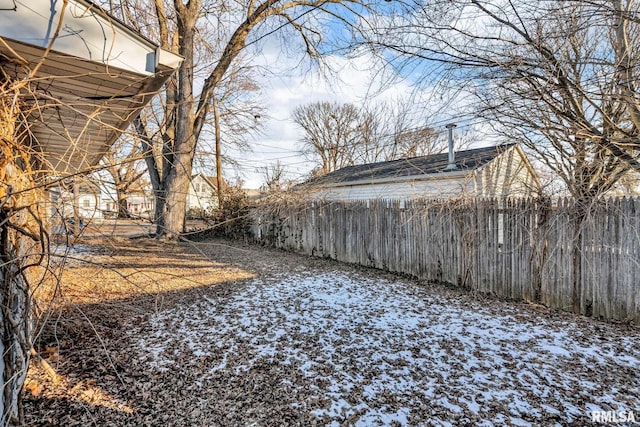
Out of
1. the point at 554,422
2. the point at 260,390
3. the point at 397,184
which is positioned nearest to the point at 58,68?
the point at 260,390

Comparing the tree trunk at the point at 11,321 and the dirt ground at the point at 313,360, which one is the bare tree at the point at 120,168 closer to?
the dirt ground at the point at 313,360

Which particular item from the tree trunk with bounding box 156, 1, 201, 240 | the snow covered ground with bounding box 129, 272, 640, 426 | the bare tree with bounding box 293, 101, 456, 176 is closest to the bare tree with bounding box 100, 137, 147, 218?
the snow covered ground with bounding box 129, 272, 640, 426

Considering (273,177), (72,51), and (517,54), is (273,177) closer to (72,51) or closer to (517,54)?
(517,54)

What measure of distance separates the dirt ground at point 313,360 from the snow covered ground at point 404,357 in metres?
0.01

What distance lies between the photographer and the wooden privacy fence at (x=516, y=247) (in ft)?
13.2

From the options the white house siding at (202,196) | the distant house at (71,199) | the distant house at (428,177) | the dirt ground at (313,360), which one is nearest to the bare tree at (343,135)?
the distant house at (428,177)

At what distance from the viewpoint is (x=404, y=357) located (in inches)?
120

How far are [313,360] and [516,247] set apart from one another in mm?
3760

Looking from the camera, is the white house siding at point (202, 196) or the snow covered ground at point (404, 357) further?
the snow covered ground at point (404, 357)

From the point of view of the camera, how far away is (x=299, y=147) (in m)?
22.2

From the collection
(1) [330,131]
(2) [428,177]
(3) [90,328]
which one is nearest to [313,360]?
(3) [90,328]

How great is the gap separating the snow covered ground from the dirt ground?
0.01 metres

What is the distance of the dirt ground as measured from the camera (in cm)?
223

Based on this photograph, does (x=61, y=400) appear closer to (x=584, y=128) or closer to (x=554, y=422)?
(x=554, y=422)
